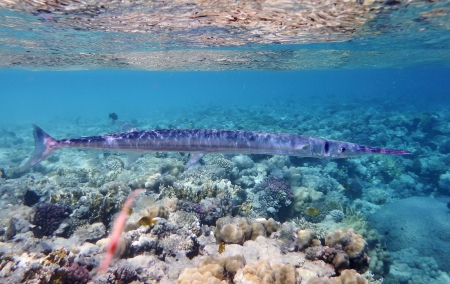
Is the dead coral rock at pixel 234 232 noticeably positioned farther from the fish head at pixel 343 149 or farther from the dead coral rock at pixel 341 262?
the fish head at pixel 343 149

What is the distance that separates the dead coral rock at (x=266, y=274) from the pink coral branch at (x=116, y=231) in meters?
2.14

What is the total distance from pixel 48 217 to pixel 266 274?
207 inches

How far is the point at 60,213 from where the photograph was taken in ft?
20.8

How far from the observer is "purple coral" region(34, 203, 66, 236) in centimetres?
609

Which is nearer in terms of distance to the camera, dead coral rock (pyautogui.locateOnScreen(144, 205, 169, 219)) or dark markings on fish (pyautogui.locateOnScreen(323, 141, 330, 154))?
dark markings on fish (pyautogui.locateOnScreen(323, 141, 330, 154))

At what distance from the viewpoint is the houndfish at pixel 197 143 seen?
5719mm

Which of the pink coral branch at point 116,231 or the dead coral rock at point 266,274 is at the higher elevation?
the dead coral rock at point 266,274

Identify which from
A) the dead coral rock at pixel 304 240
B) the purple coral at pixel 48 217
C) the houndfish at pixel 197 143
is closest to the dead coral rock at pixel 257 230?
the dead coral rock at pixel 304 240

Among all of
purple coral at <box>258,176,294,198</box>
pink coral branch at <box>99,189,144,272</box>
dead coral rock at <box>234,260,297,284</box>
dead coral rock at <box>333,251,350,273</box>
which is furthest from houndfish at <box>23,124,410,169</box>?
purple coral at <box>258,176,294,198</box>

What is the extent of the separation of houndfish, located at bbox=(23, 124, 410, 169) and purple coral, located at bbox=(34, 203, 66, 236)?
1293 mm

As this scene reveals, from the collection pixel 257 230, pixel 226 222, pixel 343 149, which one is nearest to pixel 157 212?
pixel 226 222

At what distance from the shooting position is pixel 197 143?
5914 millimetres

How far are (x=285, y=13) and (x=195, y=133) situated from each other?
26.5ft

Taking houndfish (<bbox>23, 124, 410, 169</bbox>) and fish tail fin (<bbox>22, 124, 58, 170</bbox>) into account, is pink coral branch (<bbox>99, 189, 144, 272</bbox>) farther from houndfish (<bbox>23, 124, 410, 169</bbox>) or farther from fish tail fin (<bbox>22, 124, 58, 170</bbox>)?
fish tail fin (<bbox>22, 124, 58, 170</bbox>)
